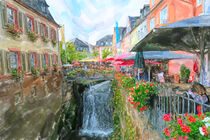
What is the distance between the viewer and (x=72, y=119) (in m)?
14.1

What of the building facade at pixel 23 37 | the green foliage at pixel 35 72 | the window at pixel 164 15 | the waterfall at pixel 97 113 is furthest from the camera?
the waterfall at pixel 97 113

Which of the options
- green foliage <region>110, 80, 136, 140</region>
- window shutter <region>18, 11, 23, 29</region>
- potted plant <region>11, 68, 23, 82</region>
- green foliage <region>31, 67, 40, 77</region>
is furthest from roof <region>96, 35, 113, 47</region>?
potted plant <region>11, 68, 23, 82</region>

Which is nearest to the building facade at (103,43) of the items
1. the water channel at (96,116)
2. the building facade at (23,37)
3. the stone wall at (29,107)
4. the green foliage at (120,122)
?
the water channel at (96,116)

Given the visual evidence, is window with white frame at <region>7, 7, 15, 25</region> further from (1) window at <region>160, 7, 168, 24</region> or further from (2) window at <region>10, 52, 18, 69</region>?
(1) window at <region>160, 7, 168, 24</region>

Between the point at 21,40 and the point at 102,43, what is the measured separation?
49994 mm

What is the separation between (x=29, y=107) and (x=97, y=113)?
7.47m

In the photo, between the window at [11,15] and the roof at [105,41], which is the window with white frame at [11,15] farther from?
the roof at [105,41]

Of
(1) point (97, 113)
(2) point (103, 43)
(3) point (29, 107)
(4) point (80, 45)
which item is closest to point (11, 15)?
(3) point (29, 107)

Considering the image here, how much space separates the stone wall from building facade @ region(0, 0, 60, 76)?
114cm

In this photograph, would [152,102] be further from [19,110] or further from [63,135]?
[63,135]

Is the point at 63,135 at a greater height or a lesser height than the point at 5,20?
lesser

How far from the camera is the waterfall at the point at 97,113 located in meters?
13.7

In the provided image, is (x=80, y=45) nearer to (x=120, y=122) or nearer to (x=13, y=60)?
(x=13, y=60)

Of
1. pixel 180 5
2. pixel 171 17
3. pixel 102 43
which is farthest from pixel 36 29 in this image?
pixel 102 43
